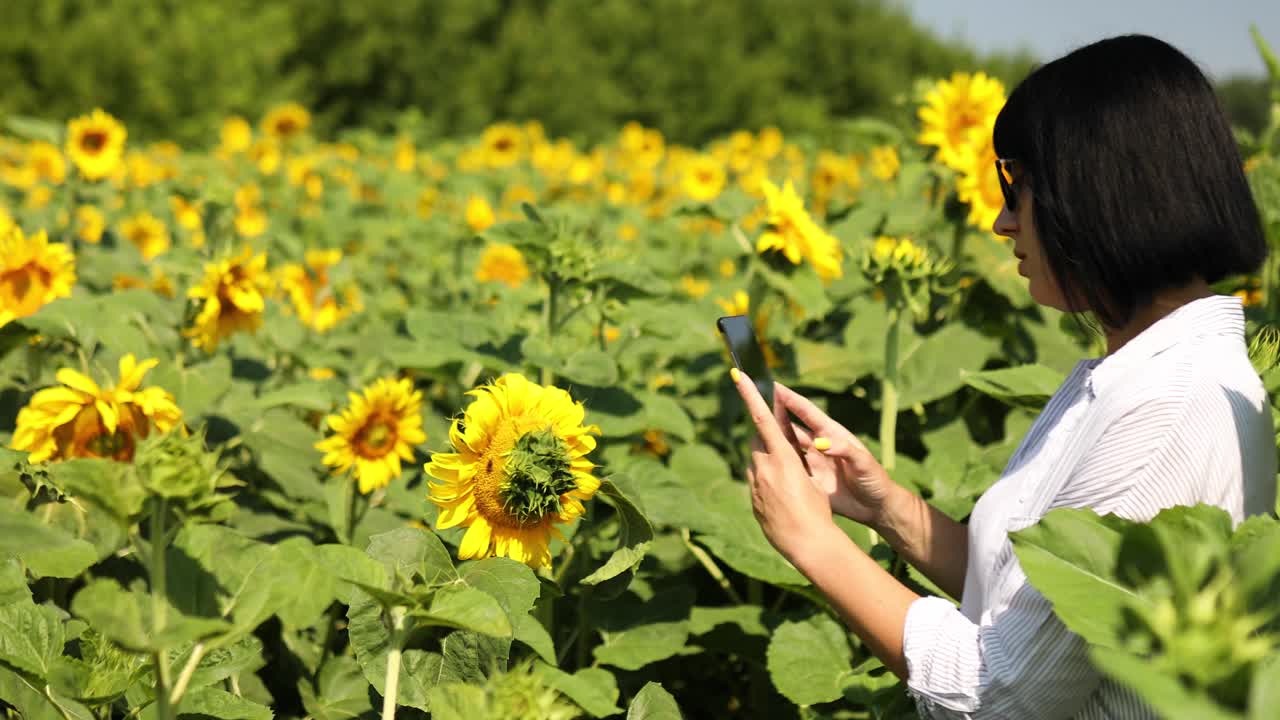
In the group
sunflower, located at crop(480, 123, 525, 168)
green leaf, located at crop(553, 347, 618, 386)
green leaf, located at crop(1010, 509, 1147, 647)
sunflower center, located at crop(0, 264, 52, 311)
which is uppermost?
green leaf, located at crop(1010, 509, 1147, 647)

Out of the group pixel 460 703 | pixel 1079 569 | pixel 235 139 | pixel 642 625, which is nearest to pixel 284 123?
pixel 235 139

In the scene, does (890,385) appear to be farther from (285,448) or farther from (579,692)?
(285,448)

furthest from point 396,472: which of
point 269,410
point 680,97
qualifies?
point 680,97

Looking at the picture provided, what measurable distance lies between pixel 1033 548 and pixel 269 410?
5.30 feet

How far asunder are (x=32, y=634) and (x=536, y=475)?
0.59m

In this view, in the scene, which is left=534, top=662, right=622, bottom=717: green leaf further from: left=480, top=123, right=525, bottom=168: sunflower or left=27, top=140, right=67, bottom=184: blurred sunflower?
left=480, top=123, right=525, bottom=168: sunflower

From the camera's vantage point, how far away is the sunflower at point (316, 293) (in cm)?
294

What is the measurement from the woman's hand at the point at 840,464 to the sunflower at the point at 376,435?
0.65 meters

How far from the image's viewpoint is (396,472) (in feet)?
6.50

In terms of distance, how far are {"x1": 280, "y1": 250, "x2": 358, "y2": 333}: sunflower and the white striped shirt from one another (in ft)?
6.62

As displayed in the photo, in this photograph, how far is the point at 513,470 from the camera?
1.32m

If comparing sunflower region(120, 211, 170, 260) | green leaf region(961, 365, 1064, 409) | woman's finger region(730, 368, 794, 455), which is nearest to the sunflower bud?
woman's finger region(730, 368, 794, 455)

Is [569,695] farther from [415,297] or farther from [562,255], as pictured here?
[415,297]

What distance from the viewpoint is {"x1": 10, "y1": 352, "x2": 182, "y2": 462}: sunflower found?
5.30ft
